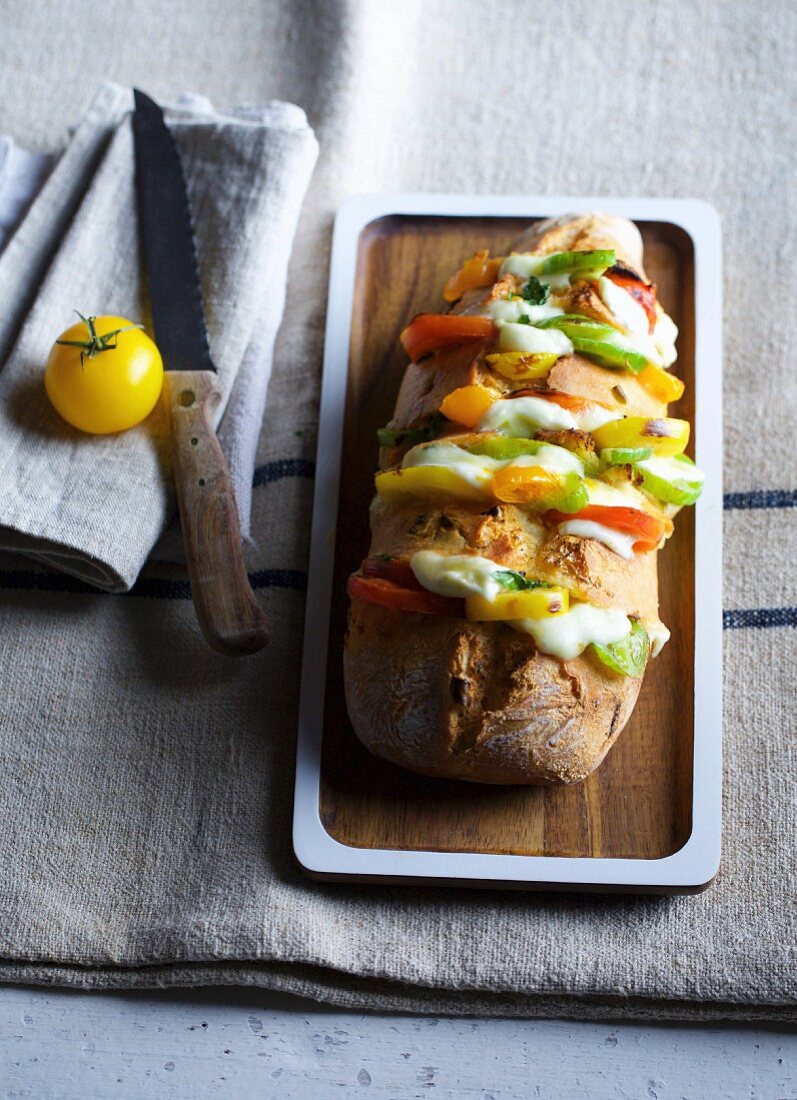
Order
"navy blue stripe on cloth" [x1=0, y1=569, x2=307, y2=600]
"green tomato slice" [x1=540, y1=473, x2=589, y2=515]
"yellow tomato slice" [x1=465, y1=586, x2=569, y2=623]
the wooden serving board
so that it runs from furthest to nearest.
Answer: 1. "navy blue stripe on cloth" [x1=0, y1=569, x2=307, y2=600]
2. the wooden serving board
3. "green tomato slice" [x1=540, y1=473, x2=589, y2=515]
4. "yellow tomato slice" [x1=465, y1=586, x2=569, y2=623]

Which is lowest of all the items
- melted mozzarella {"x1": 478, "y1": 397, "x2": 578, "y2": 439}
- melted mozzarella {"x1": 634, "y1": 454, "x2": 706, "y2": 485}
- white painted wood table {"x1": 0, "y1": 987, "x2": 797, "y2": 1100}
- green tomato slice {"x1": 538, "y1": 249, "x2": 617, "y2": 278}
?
white painted wood table {"x1": 0, "y1": 987, "x2": 797, "y2": 1100}

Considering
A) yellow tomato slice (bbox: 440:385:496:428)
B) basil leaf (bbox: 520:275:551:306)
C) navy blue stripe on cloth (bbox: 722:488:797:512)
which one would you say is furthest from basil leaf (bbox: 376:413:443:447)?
navy blue stripe on cloth (bbox: 722:488:797:512)

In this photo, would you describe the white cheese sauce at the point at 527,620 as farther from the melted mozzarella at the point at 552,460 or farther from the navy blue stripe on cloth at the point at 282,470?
the navy blue stripe on cloth at the point at 282,470

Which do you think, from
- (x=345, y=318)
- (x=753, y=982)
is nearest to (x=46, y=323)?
(x=345, y=318)

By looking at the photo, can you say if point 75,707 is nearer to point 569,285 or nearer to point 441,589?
point 441,589

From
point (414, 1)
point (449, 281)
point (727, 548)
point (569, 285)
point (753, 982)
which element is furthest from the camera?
point (414, 1)

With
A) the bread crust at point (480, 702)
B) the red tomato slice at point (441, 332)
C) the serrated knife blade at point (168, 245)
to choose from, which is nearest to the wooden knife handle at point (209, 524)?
the serrated knife blade at point (168, 245)

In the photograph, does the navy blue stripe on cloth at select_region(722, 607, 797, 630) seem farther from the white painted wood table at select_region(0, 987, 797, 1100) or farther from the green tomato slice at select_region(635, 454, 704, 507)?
the white painted wood table at select_region(0, 987, 797, 1100)

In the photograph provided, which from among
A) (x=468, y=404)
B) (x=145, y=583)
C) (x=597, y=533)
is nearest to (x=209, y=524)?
(x=145, y=583)
